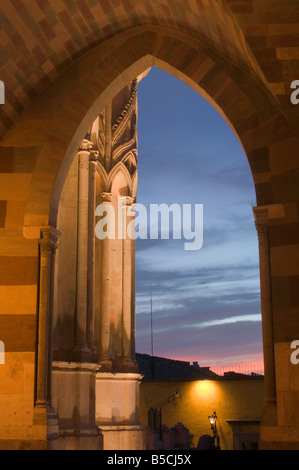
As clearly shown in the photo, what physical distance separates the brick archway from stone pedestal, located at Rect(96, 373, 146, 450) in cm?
537

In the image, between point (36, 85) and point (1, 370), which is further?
point (36, 85)

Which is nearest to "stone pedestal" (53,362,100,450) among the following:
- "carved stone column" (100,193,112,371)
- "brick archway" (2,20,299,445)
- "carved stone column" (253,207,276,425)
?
"carved stone column" (100,193,112,371)

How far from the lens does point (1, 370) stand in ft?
26.4

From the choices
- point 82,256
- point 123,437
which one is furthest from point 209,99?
point 123,437

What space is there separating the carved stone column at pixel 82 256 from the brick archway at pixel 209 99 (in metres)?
3.21

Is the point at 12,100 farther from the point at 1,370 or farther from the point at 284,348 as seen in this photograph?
the point at 284,348

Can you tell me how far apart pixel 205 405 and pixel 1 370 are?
14.1m

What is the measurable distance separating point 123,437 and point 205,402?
8.43 meters

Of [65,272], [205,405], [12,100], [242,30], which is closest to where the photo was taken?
[242,30]

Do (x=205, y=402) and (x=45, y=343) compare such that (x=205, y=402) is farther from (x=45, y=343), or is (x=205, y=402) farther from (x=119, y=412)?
(x=45, y=343)

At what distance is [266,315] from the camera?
759cm
